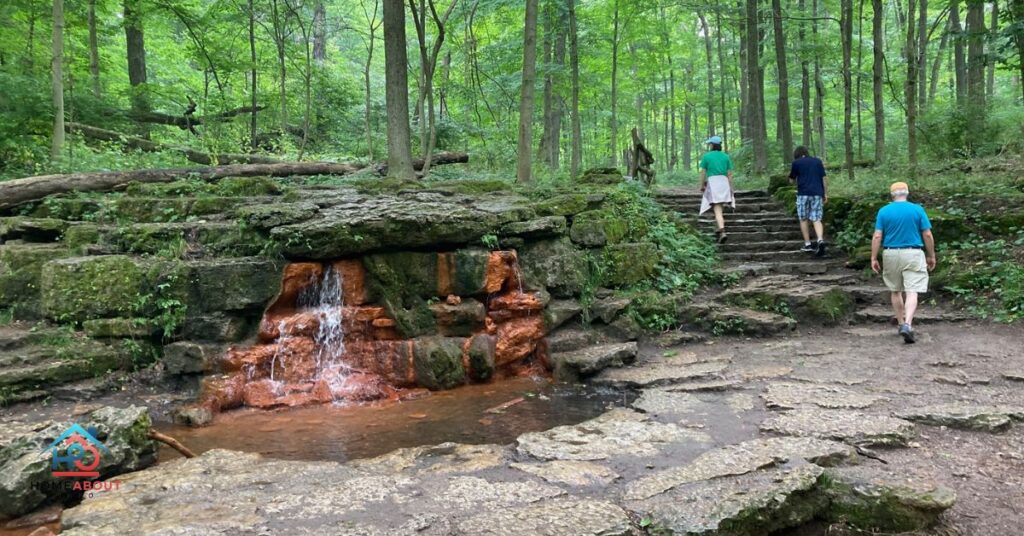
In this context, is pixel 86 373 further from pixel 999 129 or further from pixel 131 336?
pixel 999 129

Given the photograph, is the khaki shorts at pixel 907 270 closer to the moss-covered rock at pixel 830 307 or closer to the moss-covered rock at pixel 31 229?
the moss-covered rock at pixel 830 307

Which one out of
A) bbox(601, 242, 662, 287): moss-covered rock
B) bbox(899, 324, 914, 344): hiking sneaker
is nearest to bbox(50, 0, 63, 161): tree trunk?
bbox(601, 242, 662, 287): moss-covered rock

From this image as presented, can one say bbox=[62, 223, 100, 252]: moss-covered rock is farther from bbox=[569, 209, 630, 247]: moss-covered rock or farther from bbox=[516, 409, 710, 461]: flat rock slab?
bbox=[569, 209, 630, 247]: moss-covered rock

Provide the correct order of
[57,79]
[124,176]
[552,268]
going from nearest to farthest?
1. [552,268]
2. [124,176]
3. [57,79]

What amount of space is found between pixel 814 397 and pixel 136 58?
16.9m

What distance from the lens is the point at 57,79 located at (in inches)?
385

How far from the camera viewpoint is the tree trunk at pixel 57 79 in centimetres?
951

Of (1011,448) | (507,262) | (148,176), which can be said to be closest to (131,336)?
(148,176)

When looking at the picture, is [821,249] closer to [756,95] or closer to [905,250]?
[905,250]

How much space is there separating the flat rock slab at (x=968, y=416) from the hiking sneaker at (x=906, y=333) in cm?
226

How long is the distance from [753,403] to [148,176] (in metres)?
10.0

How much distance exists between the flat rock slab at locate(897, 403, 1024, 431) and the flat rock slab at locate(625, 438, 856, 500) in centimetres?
109

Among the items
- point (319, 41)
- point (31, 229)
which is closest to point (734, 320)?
point (31, 229)

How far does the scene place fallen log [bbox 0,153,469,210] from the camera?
8375 mm
